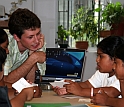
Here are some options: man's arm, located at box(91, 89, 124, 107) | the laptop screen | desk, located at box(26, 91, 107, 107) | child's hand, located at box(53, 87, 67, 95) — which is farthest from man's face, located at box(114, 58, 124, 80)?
the laptop screen

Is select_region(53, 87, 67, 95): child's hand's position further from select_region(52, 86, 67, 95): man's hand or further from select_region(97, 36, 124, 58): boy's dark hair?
select_region(97, 36, 124, 58): boy's dark hair

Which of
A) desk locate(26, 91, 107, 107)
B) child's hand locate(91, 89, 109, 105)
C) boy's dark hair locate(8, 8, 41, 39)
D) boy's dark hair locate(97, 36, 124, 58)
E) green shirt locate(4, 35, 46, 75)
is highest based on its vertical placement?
boy's dark hair locate(8, 8, 41, 39)

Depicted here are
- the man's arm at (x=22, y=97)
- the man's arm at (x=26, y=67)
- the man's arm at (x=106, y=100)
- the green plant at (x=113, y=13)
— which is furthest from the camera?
the green plant at (x=113, y=13)

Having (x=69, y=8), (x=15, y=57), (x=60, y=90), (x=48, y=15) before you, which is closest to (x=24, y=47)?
(x=15, y=57)

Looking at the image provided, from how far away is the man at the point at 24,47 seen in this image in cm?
261

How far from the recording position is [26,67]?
2.64 meters

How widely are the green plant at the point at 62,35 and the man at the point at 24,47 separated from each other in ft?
6.66

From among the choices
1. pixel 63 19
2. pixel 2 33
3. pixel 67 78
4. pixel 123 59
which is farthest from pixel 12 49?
pixel 63 19

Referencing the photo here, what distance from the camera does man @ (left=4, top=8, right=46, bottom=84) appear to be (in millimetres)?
2607

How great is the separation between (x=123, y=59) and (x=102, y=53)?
438mm

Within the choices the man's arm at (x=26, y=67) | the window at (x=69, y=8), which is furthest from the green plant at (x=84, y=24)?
the man's arm at (x=26, y=67)

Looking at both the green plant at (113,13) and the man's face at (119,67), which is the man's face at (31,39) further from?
the green plant at (113,13)

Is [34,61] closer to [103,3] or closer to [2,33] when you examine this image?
[2,33]

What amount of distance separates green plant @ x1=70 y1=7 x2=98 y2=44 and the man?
217cm
